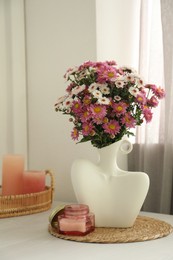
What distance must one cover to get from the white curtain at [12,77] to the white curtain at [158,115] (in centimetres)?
51

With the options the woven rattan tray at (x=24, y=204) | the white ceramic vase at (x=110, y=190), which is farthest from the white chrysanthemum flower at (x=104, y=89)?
the woven rattan tray at (x=24, y=204)

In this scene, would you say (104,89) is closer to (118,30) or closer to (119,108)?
(119,108)

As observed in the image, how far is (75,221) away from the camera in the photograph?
1080 millimetres

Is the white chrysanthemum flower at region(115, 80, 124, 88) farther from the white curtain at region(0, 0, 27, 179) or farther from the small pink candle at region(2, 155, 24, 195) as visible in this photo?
the white curtain at region(0, 0, 27, 179)

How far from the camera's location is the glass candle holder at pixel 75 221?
1074mm

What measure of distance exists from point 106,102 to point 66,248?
374 mm

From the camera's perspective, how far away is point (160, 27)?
1.67m

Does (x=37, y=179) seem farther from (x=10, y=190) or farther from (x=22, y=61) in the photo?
(x=22, y=61)

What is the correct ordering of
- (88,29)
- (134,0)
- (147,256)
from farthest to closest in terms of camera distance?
(134,0) < (88,29) < (147,256)

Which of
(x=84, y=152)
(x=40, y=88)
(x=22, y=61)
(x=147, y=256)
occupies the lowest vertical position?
(x=147, y=256)

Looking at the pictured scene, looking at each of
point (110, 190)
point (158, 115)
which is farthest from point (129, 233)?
point (158, 115)

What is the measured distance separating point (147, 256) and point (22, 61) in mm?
1182

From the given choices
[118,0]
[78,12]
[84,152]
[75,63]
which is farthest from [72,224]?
[118,0]

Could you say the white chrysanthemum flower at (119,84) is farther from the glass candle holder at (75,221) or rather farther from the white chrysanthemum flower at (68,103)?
the glass candle holder at (75,221)
